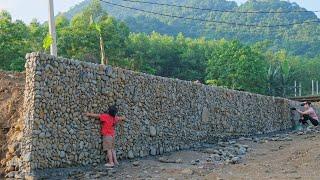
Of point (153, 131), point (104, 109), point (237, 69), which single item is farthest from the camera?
point (237, 69)

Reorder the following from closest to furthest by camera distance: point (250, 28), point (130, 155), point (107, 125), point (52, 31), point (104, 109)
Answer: point (107, 125)
point (104, 109)
point (130, 155)
point (52, 31)
point (250, 28)

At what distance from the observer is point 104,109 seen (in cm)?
1094

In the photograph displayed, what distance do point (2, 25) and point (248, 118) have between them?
14653 mm

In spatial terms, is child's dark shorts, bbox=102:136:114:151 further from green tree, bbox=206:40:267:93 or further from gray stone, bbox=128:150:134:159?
green tree, bbox=206:40:267:93

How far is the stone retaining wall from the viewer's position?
30.2 feet

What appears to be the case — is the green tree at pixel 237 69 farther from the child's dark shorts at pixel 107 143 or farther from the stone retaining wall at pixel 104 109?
the child's dark shorts at pixel 107 143

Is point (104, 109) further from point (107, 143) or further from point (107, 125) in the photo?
point (107, 143)

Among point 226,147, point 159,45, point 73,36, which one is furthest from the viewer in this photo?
point 159,45

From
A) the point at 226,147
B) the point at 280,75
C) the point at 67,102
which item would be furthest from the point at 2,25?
the point at 280,75

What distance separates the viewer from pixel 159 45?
4772 centimetres

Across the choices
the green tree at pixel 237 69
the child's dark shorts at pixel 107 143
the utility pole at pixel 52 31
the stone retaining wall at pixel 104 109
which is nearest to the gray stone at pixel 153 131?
the stone retaining wall at pixel 104 109

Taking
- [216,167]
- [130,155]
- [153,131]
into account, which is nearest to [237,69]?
[153,131]

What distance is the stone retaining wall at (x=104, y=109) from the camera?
9.20 metres

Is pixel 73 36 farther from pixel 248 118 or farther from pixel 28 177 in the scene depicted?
pixel 28 177
